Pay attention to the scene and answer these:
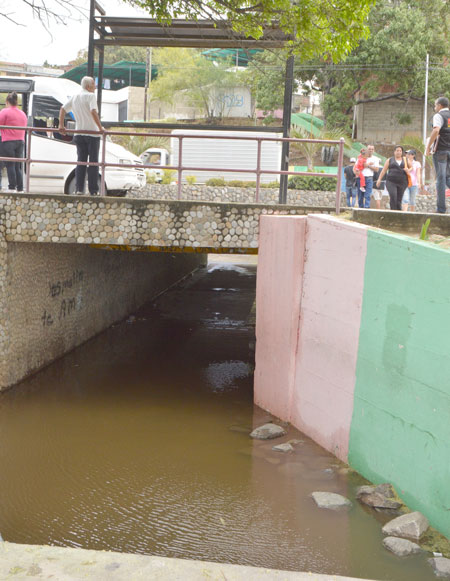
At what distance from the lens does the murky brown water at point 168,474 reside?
6.11 m

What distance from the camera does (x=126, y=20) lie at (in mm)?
10773

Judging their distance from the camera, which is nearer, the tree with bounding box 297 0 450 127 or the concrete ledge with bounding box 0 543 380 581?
the concrete ledge with bounding box 0 543 380 581

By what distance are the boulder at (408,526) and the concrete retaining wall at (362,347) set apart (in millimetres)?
137

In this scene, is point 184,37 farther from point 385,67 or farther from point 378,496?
point 385,67

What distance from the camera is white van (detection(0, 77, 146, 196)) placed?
36.9 feet

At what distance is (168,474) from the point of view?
302 inches

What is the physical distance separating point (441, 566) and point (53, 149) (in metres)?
8.95

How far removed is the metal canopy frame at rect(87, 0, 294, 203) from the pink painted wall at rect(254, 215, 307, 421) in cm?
137

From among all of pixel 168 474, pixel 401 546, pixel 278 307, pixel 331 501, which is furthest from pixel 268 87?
pixel 401 546

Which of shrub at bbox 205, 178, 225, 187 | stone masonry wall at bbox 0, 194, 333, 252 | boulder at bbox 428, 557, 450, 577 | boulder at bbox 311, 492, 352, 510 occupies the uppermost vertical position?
shrub at bbox 205, 178, 225, 187

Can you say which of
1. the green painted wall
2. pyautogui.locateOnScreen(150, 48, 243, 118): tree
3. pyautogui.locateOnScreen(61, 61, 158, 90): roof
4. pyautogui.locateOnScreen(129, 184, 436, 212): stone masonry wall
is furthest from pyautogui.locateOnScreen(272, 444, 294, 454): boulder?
pyautogui.locateOnScreen(61, 61, 158, 90): roof

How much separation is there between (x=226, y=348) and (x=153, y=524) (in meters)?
7.21

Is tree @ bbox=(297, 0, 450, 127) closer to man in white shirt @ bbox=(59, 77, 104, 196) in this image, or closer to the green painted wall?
man in white shirt @ bbox=(59, 77, 104, 196)

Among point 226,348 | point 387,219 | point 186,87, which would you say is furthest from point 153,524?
point 186,87
